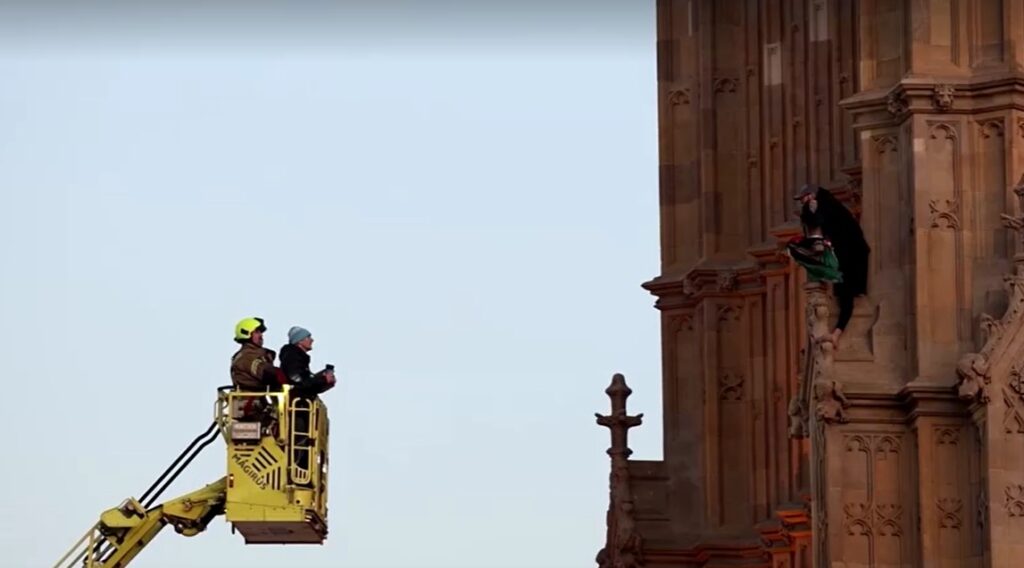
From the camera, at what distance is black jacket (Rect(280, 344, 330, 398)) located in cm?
5966

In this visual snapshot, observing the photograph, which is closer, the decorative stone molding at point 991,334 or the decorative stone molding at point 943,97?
the decorative stone molding at point 991,334

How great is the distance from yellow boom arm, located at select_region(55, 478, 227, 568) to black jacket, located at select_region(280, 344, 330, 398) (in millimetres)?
1817

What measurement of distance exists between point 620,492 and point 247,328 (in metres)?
14.4

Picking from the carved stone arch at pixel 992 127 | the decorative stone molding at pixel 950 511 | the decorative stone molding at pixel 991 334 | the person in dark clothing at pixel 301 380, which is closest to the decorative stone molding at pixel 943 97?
the carved stone arch at pixel 992 127

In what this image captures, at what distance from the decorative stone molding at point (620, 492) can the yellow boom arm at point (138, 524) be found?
41.1 feet

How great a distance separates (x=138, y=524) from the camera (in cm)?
6141

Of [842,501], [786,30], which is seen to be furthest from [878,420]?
[786,30]

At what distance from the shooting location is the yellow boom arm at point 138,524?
61062 mm

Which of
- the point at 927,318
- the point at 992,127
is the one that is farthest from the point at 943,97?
the point at 927,318

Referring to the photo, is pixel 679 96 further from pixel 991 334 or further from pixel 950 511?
pixel 950 511

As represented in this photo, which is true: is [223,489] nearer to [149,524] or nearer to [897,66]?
[149,524]

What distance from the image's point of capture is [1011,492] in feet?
196

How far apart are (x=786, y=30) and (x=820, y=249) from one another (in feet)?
35.4

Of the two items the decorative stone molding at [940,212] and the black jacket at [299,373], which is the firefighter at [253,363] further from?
the decorative stone molding at [940,212]
